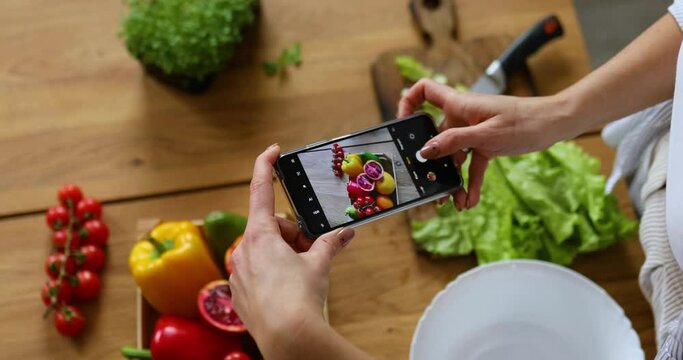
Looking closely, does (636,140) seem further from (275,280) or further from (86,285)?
(86,285)

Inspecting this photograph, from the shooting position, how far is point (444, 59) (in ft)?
3.81

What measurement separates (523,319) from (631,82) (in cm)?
36

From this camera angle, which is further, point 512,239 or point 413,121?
point 512,239

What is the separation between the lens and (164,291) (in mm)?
953

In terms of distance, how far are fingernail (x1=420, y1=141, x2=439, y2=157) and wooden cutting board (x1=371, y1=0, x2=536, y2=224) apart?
30cm

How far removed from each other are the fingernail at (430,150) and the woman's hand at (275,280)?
Result: 0.17 meters

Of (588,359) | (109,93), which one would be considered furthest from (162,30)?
(588,359)

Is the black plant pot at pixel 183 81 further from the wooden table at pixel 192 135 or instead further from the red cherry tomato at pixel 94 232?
the red cherry tomato at pixel 94 232

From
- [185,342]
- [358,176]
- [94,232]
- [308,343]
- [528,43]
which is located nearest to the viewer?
[308,343]

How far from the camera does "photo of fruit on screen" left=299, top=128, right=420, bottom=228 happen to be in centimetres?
79

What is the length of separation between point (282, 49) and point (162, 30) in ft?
0.73

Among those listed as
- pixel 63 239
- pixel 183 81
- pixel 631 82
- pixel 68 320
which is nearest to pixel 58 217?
pixel 63 239

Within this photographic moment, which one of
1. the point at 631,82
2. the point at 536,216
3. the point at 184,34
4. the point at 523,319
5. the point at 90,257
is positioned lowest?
the point at 523,319

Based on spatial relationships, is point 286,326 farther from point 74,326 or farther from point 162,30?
point 162,30
